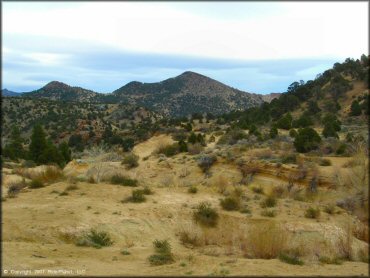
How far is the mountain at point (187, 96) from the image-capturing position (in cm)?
11738

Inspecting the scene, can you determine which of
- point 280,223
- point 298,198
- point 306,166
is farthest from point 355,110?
point 280,223

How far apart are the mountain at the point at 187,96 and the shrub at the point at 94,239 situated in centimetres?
9923

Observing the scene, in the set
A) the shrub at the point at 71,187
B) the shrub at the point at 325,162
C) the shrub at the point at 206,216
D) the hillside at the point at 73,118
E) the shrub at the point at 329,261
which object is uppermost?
the hillside at the point at 73,118

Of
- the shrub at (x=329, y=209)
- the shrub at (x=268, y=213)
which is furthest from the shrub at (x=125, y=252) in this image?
the shrub at (x=329, y=209)

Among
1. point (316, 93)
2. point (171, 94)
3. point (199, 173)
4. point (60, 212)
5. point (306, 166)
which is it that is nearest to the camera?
point (60, 212)

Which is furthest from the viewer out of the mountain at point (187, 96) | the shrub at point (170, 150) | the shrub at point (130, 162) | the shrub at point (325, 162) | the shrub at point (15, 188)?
the mountain at point (187, 96)

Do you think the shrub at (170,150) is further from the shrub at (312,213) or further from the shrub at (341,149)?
the shrub at (312,213)

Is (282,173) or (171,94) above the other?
(171,94)

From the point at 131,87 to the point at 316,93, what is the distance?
9406cm

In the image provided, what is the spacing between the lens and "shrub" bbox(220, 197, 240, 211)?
1764 cm

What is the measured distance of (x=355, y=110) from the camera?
42.3m

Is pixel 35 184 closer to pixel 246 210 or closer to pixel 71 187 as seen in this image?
pixel 71 187

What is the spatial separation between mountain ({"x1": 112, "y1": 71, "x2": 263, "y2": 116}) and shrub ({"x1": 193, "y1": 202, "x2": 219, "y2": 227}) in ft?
314

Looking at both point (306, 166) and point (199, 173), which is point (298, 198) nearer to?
point (306, 166)
